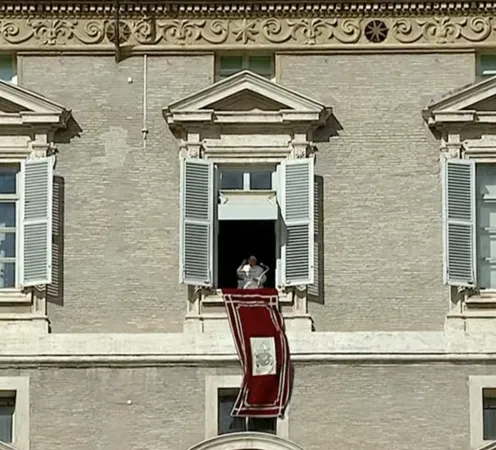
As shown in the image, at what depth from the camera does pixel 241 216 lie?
134 feet

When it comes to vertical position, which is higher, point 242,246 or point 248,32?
point 248,32

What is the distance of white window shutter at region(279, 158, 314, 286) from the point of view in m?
40.6

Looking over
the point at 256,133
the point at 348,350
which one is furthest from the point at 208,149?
the point at 348,350

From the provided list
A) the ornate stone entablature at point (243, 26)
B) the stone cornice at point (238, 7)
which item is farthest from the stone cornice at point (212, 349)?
the stone cornice at point (238, 7)

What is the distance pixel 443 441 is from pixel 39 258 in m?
6.42

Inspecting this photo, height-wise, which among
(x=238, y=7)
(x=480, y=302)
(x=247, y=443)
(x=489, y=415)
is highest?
(x=238, y=7)

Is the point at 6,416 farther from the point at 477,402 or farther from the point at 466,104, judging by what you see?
the point at 466,104

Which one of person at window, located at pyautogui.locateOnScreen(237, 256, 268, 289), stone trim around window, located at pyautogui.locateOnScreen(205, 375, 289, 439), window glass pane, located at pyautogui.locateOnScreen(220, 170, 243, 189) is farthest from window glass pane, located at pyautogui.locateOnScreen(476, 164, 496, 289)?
stone trim around window, located at pyautogui.locateOnScreen(205, 375, 289, 439)

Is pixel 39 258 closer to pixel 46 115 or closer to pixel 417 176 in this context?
pixel 46 115

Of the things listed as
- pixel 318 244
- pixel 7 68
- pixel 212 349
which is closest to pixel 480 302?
pixel 318 244

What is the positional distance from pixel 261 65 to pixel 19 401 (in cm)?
626

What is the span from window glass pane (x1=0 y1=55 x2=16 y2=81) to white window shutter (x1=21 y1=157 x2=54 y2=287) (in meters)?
1.53

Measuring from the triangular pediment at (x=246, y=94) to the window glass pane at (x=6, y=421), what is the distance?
4.98 meters

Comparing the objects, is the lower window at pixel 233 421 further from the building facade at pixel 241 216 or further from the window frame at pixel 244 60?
the window frame at pixel 244 60
